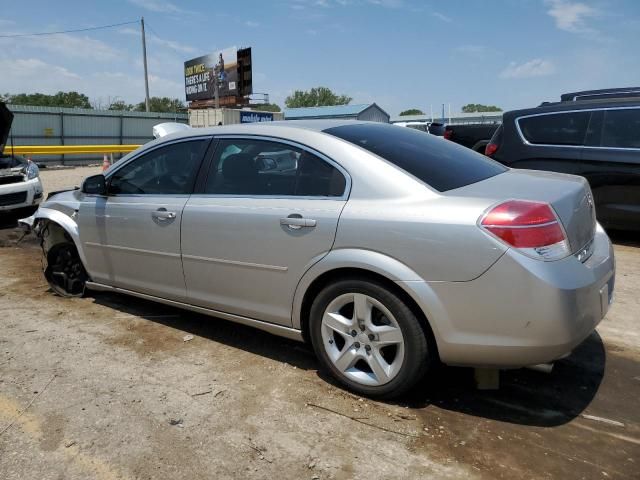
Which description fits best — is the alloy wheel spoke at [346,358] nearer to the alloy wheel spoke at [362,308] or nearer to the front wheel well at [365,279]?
the alloy wheel spoke at [362,308]

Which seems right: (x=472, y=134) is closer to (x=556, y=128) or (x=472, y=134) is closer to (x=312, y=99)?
(x=556, y=128)

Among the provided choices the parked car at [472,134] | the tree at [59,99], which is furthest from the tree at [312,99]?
the parked car at [472,134]

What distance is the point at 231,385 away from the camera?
10.5ft

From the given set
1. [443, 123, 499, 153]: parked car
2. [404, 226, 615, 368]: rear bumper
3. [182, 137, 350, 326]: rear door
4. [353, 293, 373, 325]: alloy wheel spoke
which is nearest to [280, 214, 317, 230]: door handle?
[182, 137, 350, 326]: rear door

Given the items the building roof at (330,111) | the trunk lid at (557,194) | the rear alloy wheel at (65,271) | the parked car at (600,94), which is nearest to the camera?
the trunk lid at (557,194)

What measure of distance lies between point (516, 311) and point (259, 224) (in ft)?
5.04

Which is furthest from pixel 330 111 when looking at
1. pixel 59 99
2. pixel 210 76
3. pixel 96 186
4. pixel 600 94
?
pixel 96 186

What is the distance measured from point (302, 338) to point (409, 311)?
819 millimetres

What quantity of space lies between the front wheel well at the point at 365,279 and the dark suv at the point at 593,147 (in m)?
4.52

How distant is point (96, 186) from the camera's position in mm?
4125

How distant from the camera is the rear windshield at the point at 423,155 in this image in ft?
9.78

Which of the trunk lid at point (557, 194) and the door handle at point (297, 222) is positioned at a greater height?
the trunk lid at point (557, 194)

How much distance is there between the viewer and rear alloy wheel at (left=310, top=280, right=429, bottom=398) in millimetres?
2746

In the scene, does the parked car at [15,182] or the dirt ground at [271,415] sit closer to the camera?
the dirt ground at [271,415]
